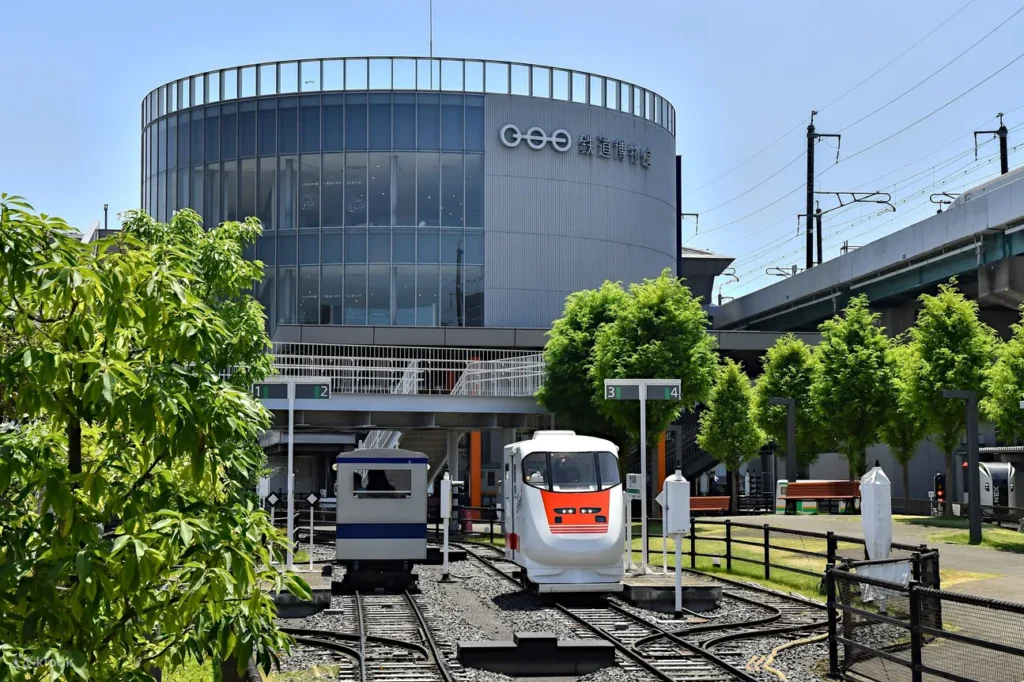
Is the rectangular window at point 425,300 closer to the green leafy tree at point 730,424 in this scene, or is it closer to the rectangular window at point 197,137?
the rectangular window at point 197,137

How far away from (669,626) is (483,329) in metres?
41.1

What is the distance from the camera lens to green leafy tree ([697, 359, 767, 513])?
53156 mm

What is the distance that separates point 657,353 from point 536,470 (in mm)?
21126

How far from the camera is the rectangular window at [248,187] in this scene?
65.9 meters

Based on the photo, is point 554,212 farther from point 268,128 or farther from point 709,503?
point 709,503

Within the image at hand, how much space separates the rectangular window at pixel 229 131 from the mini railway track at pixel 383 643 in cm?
4718

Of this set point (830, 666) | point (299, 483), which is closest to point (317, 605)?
point (830, 666)

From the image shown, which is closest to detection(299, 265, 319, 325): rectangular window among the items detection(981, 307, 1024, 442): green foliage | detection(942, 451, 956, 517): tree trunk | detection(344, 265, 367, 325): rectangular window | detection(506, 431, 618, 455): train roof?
detection(344, 265, 367, 325): rectangular window

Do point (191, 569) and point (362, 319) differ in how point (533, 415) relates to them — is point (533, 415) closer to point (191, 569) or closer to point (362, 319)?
point (362, 319)

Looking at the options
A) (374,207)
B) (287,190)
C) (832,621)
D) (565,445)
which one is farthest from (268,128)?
(832,621)

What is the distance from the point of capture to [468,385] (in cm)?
5038

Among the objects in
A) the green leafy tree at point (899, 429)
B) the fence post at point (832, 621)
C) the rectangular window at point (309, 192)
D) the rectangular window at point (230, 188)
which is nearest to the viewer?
the fence post at point (832, 621)

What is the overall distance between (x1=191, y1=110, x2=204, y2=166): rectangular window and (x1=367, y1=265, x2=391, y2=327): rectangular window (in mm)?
12009

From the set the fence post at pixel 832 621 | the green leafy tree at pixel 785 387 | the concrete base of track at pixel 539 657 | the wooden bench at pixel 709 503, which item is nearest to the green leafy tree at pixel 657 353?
the wooden bench at pixel 709 503
